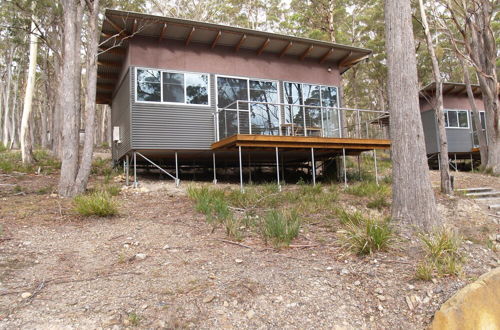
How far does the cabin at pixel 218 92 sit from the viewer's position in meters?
10.2

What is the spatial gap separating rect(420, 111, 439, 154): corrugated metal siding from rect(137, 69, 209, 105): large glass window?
44.5ft

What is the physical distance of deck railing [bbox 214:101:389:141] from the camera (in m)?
10.4

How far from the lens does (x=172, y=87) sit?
10.8m

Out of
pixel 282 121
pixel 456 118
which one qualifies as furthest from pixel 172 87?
pixel 456 118

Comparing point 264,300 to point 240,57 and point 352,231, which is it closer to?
point 352,231

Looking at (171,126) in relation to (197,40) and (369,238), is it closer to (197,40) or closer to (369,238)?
(197,40)

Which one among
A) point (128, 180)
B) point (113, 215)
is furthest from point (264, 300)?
point (128, 180)

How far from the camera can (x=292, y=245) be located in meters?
5.02

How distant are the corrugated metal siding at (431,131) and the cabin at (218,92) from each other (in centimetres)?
746

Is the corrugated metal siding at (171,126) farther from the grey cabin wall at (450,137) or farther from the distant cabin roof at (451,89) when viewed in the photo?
the grey cabin wall at (450,137)

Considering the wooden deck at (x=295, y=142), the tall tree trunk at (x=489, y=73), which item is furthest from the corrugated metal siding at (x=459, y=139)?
the wooden deck at (x=295, y=142)

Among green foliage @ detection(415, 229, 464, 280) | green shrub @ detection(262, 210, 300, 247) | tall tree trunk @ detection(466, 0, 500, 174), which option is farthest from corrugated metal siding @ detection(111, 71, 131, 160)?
tall tree trunk @ detection(466, 0, 500, 174)

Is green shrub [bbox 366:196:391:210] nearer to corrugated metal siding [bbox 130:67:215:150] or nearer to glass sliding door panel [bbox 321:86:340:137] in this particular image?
glass sliding door panel [bbox 321:86:340:137]

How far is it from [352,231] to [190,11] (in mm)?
22194
